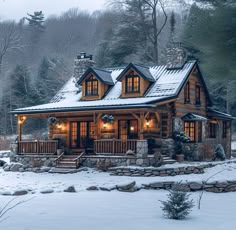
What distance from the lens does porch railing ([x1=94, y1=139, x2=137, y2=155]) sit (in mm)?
20703

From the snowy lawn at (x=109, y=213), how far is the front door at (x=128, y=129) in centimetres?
814

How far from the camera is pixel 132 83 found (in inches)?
912

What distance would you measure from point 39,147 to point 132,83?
6.17 m

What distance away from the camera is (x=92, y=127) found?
2409 centimetres

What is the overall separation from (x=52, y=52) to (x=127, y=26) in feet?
77.8

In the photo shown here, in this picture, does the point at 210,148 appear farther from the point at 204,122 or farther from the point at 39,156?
the point at 39,156

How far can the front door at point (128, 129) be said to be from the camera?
75.2 feet

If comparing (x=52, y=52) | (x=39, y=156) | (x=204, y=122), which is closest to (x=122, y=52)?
(x=204, y=122)

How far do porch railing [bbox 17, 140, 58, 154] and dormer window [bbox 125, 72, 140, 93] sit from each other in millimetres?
4936

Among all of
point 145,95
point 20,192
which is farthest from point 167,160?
point 20,192

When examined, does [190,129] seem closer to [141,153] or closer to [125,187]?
[141,153]

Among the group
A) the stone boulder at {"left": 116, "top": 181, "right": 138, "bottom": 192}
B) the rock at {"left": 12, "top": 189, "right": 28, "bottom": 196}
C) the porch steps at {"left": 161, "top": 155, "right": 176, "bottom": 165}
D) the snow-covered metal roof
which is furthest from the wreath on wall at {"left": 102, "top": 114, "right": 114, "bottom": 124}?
the rock at {"left": 12, "top": 189, "right": 28, "bottom": 196}

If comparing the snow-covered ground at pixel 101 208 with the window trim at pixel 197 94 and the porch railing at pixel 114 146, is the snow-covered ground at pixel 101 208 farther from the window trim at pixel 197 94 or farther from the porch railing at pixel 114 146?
the window trim at pixel 197 94

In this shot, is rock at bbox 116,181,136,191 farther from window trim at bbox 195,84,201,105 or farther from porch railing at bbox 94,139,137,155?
window trim at bbox 195,84,201,105
